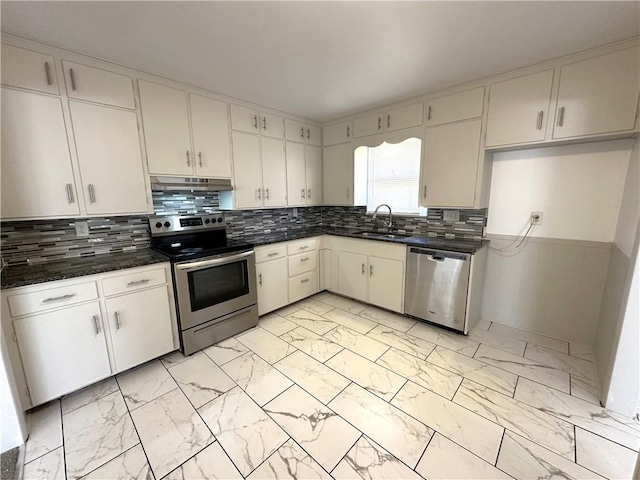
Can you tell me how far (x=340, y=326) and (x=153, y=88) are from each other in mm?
2860

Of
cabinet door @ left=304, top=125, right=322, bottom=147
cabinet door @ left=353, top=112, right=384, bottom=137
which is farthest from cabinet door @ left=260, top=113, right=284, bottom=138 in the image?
cabinet door @ left=353, top=112, right=384, bottom=137

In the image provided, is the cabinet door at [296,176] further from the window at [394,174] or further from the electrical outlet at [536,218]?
the electrical outlet at [536,218]

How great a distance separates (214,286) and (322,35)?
2194 mm

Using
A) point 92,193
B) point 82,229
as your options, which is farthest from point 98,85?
point 82,229

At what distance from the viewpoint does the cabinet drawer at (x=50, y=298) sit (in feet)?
5.17

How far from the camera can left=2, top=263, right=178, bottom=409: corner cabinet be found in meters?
1.61

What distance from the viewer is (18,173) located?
1727 millimetres

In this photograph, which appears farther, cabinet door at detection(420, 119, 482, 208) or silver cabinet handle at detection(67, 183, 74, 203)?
cabinet door at detection(420, 119, 482, 208)

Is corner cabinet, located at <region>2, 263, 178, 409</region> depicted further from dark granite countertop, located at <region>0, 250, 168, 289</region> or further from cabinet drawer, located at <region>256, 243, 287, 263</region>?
cabinet drawer, located at <region>256, 243, 287, 263</region>

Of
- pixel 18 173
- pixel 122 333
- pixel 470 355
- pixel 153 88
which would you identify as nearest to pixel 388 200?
pixel 470 355

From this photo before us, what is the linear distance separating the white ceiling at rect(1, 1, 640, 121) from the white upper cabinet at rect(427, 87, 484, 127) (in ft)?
0.52

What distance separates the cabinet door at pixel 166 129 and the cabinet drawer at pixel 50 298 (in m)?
1.07

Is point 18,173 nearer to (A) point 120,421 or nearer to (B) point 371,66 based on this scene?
(A) point 120,421

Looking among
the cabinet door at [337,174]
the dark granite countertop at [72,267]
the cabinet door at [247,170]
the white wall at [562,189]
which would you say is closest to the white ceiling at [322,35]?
the cabinet door at [247,170]
